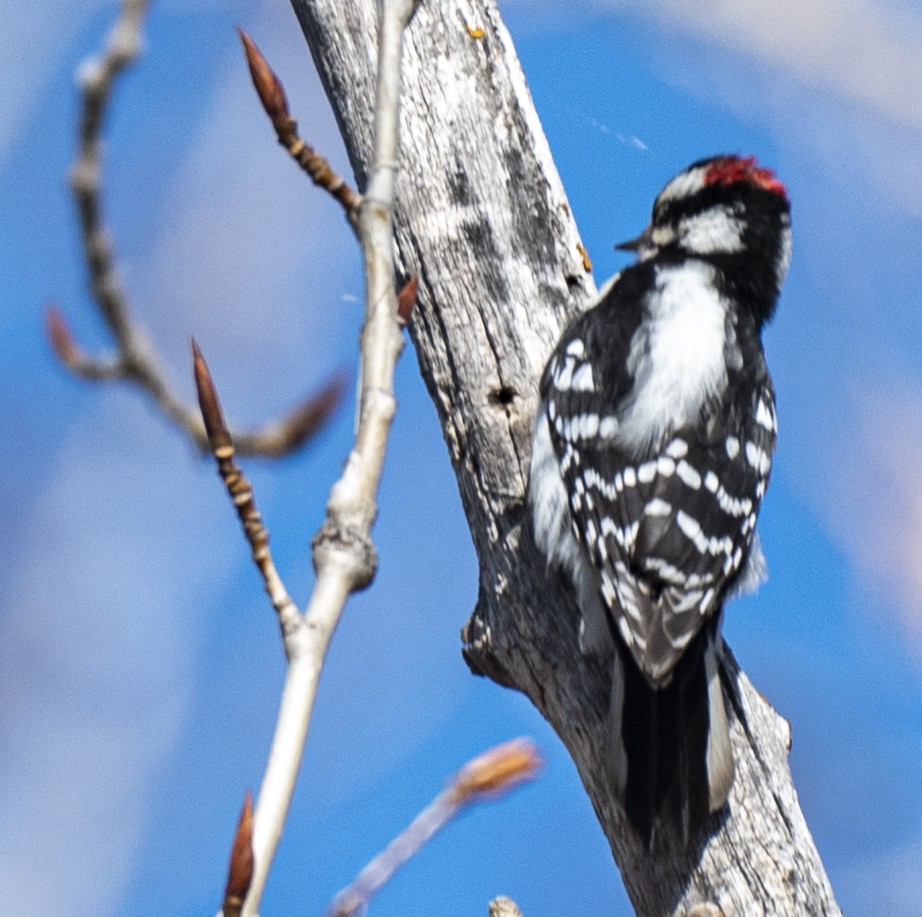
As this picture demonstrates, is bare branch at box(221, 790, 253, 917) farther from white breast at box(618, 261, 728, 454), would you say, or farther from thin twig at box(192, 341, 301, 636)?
white breast at box(618, 261, 728, 454)

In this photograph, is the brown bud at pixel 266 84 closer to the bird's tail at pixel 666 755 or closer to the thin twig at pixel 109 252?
the thin twig at pixel 109 252

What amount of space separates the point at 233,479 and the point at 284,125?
42 cm

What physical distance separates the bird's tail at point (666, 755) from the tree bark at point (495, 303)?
0.08 metres

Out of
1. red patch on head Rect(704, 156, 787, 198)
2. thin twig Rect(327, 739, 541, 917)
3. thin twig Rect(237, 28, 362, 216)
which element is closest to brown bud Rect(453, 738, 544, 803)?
thin twig Rect(327, 739, 541, 917)

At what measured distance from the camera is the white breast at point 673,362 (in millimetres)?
2543

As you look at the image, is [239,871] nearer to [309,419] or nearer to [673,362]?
[309,419]

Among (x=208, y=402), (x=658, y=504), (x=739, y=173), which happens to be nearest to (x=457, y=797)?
(x=208, y=402)

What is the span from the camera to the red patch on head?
3100 millimetres

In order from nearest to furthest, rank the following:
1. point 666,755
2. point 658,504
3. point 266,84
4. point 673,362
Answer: point 266,84, point 666,755, point 658,504, point 673,362

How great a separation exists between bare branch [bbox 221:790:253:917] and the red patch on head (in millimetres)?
2354

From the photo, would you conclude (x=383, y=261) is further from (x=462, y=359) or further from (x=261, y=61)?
(x=462, y=359)

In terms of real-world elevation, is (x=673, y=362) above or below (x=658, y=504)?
above

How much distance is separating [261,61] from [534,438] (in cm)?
128

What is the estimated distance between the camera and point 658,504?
2.46m
